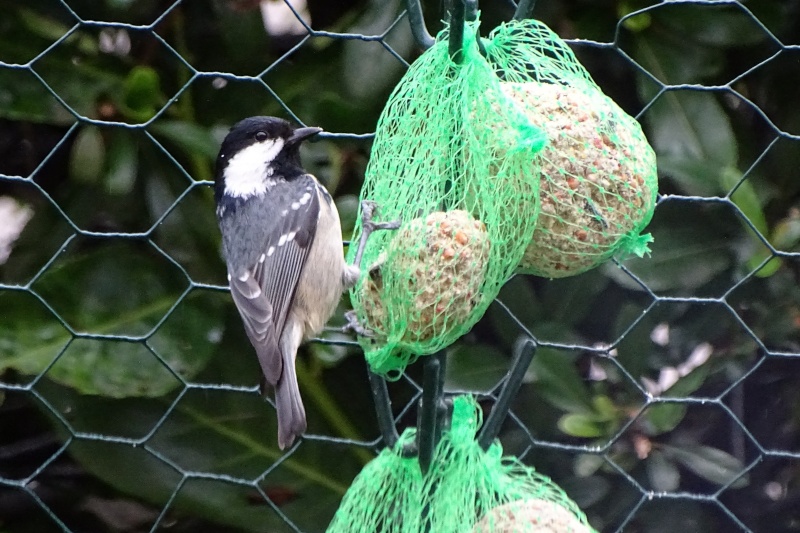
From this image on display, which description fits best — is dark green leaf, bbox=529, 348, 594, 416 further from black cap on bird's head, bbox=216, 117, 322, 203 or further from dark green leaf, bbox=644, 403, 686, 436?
black cap on bird's head, bbox=216, 117, 322, 203

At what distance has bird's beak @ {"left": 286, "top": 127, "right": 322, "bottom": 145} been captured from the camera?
54.6 inches

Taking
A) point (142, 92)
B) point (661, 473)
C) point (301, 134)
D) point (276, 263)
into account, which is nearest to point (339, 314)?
point (276, 263)

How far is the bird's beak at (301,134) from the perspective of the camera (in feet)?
4.55

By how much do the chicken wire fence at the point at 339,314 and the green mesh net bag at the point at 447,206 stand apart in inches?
14.5

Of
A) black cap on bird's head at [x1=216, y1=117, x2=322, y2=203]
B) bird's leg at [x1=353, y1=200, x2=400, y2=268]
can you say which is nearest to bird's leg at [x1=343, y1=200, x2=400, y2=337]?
bird's leg at [x1=353, y1=200, x2=400, y2=268]

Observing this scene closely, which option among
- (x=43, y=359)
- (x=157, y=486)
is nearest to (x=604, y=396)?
(x=157, y=486)

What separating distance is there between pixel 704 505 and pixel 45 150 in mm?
1281

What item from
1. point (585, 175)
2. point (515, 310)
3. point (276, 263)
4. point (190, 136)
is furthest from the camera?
point (515, 310)

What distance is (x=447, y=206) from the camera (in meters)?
1.16

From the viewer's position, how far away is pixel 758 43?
1.57 metres

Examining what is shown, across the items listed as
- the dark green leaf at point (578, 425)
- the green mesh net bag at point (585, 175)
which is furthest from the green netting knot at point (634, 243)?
the dark green leaf at point (578, 425)

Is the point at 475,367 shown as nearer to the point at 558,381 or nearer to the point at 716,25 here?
the point at 558,381

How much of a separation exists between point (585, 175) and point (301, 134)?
493 millimetres

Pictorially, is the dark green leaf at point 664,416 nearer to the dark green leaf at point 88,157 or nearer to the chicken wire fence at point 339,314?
the chicken wire fence at point 339,314
